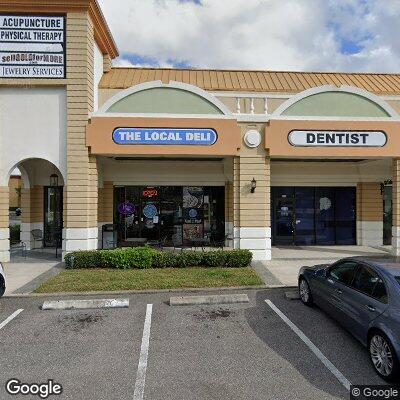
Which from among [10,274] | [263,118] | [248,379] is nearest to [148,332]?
[248,379]

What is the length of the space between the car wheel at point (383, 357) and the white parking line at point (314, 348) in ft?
1.63

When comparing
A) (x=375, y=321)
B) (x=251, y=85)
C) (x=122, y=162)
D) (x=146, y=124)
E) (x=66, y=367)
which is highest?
(x=251, y=85)

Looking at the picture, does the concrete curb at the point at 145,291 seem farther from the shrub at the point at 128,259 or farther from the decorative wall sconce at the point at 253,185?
the decorative wall sconce at the point at 253,185

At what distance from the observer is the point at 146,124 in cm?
1198

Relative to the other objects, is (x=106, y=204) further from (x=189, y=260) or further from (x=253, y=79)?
(x=253, y=79)

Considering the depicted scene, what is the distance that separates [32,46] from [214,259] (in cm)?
976

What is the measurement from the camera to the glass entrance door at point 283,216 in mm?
16297

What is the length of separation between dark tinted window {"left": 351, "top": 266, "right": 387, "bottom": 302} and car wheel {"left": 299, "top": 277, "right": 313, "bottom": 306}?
1.81 meters

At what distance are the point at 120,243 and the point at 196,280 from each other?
309 inches

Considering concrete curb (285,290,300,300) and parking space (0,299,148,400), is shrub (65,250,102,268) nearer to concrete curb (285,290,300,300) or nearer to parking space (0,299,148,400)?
parking space (0,299,148,400)

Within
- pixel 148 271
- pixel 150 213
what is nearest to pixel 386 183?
pixel 150 213

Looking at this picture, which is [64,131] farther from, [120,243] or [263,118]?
[263,118]

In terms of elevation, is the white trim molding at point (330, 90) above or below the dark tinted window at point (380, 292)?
above

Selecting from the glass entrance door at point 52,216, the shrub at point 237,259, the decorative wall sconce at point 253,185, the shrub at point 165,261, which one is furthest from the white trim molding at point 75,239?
the decorative wall sconce at point 253,185
